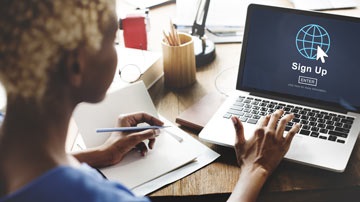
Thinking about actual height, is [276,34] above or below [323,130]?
above

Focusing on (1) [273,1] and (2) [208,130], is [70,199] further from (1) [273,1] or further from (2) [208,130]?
(1) [273,1]

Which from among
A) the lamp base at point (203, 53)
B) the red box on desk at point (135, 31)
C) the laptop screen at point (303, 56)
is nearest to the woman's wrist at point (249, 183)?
the laptop screen at point (303, 56)

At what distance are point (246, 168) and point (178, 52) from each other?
437 mm

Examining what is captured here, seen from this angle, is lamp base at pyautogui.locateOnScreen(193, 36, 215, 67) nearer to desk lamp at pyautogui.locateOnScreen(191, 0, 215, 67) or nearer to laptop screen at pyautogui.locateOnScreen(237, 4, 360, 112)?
desk lamp at pyautogui.locateOnScreen(191, 0, 215, 67)

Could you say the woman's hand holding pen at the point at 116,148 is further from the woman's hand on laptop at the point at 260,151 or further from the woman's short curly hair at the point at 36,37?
the woman's short curly hair at the point at 36,37

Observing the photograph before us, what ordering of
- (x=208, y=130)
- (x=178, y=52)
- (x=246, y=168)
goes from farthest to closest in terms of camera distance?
(x=178, y=52) < (x=208, y=130) < (x=246, y=168)

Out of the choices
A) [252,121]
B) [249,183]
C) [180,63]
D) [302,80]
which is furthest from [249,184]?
[180,63]

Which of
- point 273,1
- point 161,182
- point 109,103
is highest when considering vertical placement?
point 273,1

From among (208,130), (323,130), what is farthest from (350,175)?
(208,130)

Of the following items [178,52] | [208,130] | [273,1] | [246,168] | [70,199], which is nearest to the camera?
[70,199]

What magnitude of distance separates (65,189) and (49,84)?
0.15 meters

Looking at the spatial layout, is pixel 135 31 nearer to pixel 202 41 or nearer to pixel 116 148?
pixel 202 41

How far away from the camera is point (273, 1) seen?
1807 mm

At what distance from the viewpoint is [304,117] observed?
115 cm
